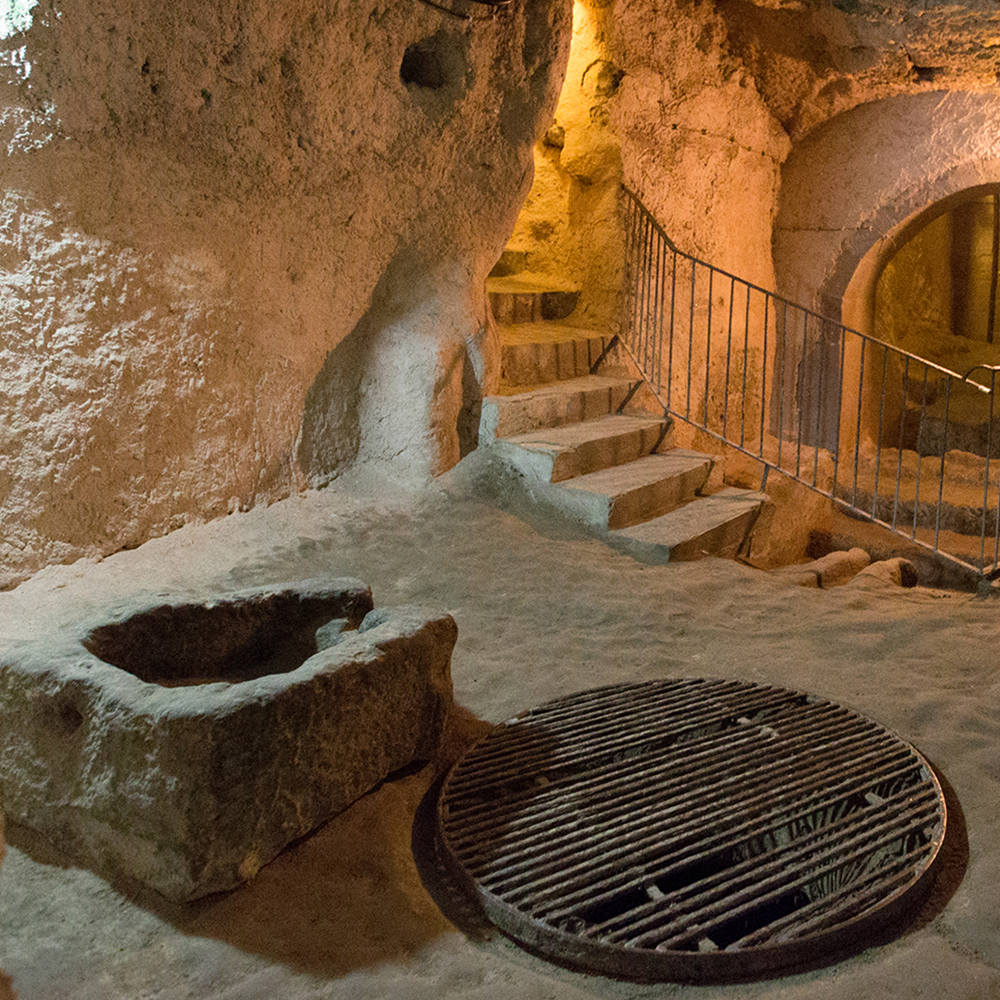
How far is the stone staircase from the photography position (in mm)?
5531

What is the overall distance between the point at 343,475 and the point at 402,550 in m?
0.84

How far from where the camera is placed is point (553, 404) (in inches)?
246

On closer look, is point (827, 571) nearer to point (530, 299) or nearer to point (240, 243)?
point (530, 299)

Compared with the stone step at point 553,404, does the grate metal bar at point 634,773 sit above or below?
below

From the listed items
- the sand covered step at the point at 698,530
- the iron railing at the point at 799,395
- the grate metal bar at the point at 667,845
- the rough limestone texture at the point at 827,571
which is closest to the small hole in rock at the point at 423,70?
the iron railing at the point at 799,395

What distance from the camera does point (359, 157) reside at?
5258mm

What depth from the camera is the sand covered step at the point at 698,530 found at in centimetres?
527

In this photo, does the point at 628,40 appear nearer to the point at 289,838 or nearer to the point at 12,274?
the point at 12,274

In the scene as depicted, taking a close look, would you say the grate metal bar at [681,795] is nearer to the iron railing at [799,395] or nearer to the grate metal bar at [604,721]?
the grate metal bar at [604,721]

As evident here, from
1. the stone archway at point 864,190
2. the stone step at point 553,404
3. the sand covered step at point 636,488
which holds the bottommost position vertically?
the sand covered step at point 636,488

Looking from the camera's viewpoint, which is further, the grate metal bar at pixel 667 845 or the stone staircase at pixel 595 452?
the stone staircase at pixel 595 452

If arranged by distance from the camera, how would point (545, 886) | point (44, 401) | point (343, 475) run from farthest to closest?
point (343, 475) → point (44, 401) → point (545, 886)

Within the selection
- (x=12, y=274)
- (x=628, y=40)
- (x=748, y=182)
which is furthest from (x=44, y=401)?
(x=748, y=182)

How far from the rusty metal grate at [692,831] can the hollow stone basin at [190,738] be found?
0.36m
